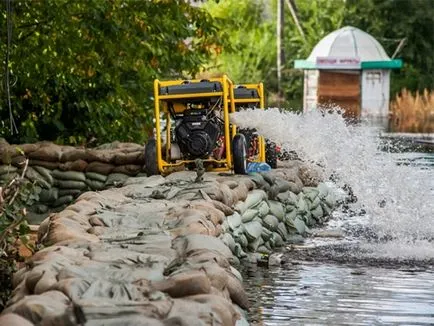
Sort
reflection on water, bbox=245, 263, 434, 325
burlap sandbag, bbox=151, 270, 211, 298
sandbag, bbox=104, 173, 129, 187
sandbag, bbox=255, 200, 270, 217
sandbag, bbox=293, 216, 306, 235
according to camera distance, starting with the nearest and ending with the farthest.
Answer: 1. burlap sandbag, bbox=151, 270, 211, 298
2. reflection on water, bbox=245, 263, 434, 325
3. sandbag, bbox=255, 200, 270, 217
4. sandbag, bbox=293, 216, 306, 235
5. sandbag, bbox=104, 173, 129, 187

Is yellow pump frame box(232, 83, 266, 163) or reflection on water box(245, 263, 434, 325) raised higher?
yellow pump frame box(232, 83, 266, 163)

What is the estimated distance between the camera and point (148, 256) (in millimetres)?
6922

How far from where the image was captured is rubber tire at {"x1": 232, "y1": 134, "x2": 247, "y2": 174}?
11930mm

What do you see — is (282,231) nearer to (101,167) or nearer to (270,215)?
(270,215)

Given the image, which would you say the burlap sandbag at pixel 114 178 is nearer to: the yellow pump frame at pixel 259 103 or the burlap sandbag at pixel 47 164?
the burlap sandbag at pixel 47 164

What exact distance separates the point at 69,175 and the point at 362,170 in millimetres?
3180

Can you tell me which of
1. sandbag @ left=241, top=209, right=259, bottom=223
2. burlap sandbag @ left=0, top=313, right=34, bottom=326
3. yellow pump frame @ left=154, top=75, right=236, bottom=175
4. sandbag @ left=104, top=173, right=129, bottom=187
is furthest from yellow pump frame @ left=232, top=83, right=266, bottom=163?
burlap sandbag @ left=0, top=313, right=34, bottom=326

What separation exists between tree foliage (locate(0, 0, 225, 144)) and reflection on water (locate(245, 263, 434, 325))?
6033 millimetres

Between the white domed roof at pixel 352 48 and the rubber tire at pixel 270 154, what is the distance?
1250 inches

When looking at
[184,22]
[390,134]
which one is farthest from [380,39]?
[184,22]

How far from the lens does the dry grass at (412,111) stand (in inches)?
1535

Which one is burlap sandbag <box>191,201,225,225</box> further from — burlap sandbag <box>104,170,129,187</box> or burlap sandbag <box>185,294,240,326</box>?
burlap sandbag <box>104,170,129,187</box>

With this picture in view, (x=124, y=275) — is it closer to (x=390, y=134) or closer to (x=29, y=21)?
(x=29, y=21)

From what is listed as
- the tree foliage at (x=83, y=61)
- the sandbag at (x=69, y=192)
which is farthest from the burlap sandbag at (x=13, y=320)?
the tree foliage at (x=83, y=61)
